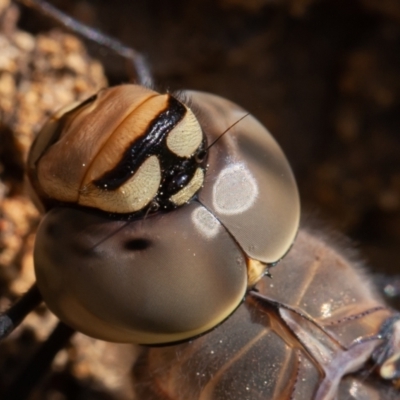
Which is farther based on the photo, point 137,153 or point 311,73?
point 311,73

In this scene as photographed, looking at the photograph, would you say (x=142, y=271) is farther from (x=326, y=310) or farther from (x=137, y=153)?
(x=326, y=310)

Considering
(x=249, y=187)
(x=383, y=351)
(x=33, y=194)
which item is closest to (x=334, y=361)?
(x=383, y=351)

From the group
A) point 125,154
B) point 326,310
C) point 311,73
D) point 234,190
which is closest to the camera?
point 125,154

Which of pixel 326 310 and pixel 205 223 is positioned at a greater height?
pixel 205 223

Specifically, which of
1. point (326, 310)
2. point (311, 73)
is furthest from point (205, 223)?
point (311, 73)

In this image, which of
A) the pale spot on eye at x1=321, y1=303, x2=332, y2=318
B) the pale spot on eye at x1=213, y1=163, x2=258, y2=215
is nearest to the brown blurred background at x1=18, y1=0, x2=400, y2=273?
the pale spot on eye at x1=321, y1=303, x2=332, y2=318

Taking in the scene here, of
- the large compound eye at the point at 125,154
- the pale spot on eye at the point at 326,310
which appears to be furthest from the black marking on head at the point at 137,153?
the pale spot on eye at the point at 326,310

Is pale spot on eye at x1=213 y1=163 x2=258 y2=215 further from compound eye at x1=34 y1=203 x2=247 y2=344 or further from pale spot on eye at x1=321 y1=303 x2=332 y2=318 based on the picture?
pale spot on eye at x1=321 y1=303 x2=332 y2=318

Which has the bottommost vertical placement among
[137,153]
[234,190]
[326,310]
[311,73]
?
[311,73]
